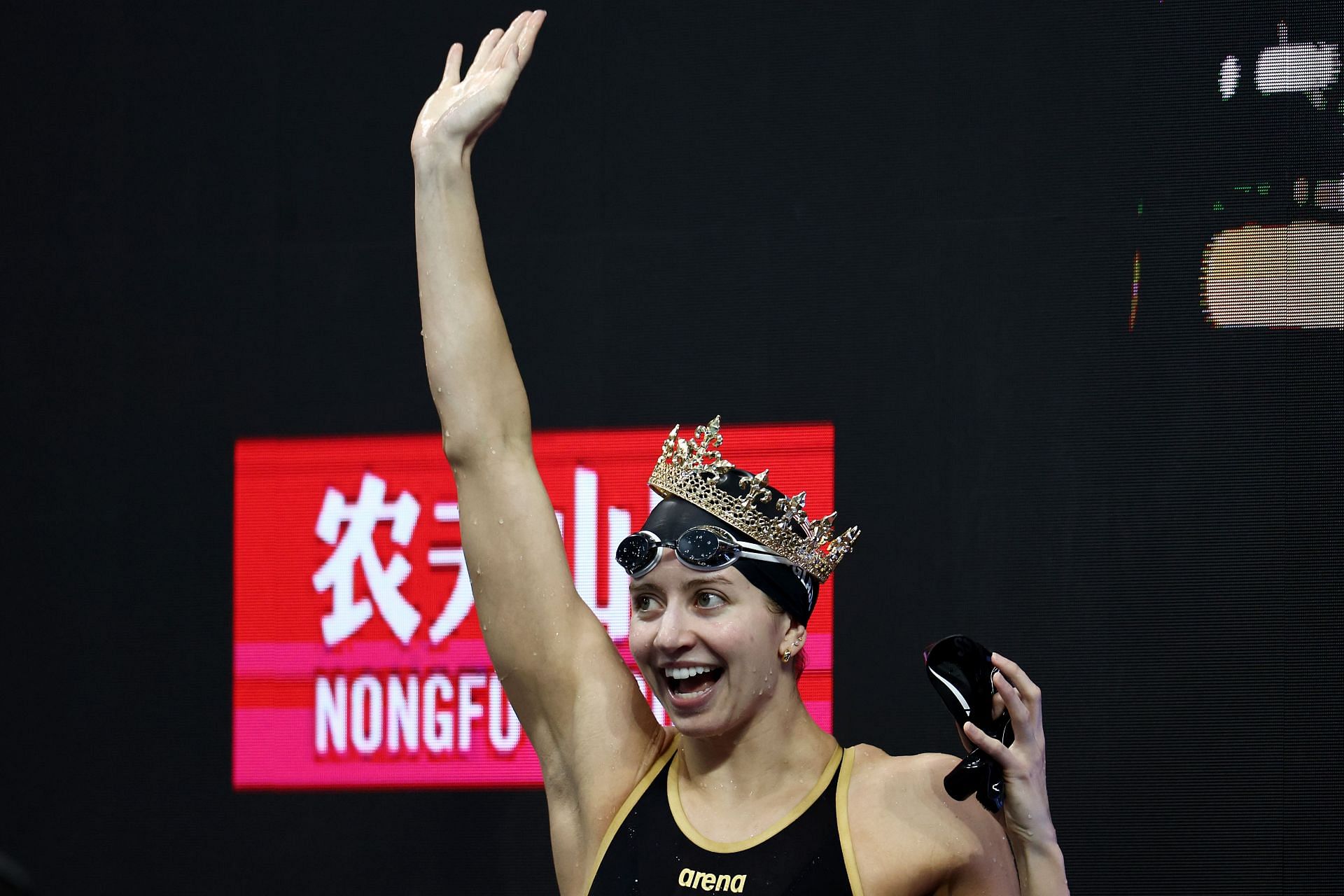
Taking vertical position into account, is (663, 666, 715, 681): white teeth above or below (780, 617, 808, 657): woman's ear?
below

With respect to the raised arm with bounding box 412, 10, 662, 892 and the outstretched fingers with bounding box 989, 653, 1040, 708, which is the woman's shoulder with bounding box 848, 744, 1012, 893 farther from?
the raised arm with bounding box 412, 10, 662, 892

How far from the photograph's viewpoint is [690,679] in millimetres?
2227

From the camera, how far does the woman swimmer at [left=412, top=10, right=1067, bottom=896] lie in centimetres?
215

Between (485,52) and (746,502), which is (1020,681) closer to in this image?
(746,502)

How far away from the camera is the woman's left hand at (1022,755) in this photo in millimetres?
1982

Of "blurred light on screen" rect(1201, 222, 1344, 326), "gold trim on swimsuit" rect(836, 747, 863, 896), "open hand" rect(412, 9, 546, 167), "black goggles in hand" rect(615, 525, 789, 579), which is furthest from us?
"blurred light on screen" rect(1201, 222, 1344, 326)

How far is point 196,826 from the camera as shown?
3.79 metres

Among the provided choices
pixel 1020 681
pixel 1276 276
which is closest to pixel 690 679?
pixel 1020 681

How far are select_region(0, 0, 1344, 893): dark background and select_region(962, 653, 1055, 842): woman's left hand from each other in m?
1.37

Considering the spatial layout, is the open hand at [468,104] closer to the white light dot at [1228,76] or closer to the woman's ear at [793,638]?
the woman's ear at [793,638]

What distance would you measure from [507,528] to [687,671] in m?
0.36

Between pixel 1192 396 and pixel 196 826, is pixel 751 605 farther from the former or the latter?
pixel 196 826

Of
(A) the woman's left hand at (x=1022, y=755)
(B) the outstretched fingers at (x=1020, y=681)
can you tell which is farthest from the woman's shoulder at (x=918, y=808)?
(B) the outstretched fingers at (x=1020, y=681)

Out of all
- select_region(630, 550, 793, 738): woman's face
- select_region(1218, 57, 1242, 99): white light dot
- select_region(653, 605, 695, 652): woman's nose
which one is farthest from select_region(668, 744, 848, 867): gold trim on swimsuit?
select_region(1218, 57, 1242, 99): white light dot
